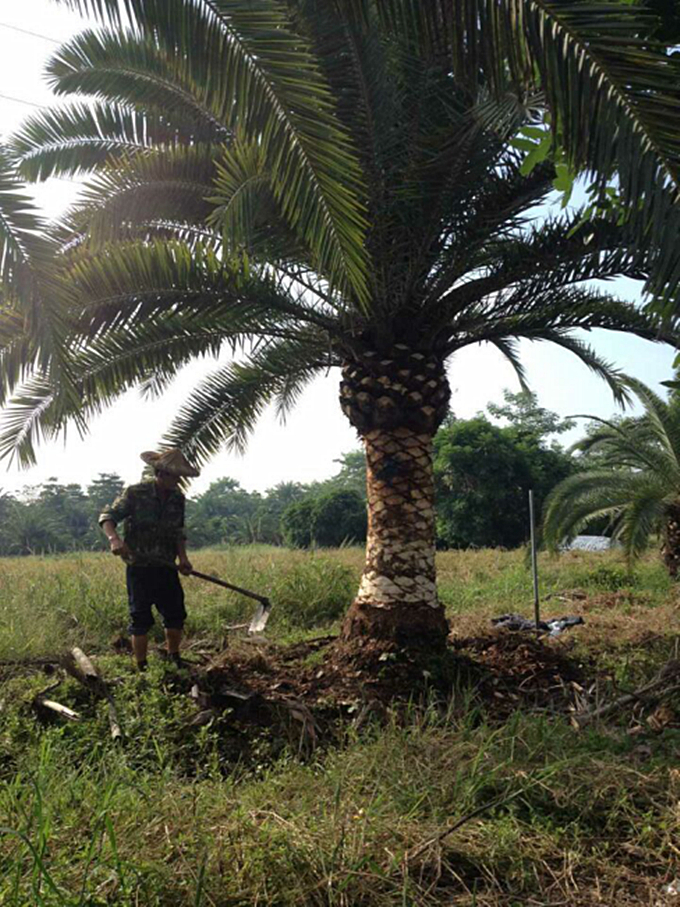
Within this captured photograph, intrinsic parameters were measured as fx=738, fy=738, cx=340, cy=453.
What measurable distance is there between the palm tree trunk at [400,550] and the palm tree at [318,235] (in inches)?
0.7

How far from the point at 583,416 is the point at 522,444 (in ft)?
56.3

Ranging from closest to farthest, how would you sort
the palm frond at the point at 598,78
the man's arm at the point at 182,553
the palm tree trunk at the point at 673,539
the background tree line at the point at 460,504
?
the palm frond at the point at 598,78 < the man's arm at the point at 182,553 < the palm tree trunk at the point at 673,539 < the background tree line at the point at 460,504

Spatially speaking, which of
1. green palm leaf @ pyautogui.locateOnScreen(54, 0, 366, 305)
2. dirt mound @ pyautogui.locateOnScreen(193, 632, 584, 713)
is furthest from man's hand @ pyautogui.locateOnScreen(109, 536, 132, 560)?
green palm leaf @ pyautogui.locateOnScreen(54, 0, 366, 305)

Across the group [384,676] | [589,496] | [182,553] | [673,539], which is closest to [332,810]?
[384,676]

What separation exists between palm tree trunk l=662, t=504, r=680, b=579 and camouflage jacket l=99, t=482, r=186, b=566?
8843 mm

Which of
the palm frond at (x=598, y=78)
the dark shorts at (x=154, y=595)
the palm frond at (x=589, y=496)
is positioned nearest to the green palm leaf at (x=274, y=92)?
the palm frond at (x=598, y=78)

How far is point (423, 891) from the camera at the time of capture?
2.52 meters

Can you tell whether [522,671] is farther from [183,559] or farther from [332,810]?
[332,810]

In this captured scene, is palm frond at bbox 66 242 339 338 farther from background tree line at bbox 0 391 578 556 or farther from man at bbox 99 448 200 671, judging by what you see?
background tree line at bbox 0 391 578 556

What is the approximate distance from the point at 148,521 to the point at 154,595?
63 cm

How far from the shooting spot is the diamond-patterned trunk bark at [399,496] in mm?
6066

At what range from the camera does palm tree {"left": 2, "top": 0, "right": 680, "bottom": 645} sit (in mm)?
3846

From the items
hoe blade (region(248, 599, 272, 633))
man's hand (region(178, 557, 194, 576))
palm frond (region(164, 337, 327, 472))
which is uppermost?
palm frond (region(164, 337, 327, 472))

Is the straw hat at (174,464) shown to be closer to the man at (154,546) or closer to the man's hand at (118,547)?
the man at (154,546)
